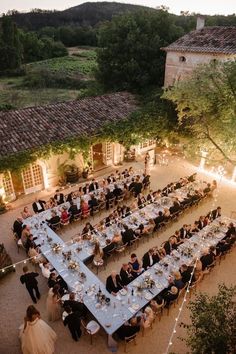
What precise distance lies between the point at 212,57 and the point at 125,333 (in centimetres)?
1860

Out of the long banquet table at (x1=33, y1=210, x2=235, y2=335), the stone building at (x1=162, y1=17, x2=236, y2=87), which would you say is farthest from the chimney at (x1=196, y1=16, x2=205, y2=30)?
the long banquet table at (x1=33, y1=210, x2=235, y2=335)

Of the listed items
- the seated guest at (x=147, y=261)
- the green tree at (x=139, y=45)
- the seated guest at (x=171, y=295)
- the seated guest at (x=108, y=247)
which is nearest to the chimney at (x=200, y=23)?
the green tree at (x=139, y=45)

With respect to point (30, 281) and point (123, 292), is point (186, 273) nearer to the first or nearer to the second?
point (123, 292)

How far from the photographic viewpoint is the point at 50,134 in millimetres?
18281

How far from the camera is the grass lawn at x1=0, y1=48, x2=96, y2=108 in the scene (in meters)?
41.3

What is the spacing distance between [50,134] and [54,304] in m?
10.9

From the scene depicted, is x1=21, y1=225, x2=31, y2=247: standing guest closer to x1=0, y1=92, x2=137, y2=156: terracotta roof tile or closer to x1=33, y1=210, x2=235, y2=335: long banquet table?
x1=33, y1=210, x2=235, y2=335: long banquet table

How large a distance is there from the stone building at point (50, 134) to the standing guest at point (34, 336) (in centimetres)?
927

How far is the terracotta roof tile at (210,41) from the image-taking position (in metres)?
20.2

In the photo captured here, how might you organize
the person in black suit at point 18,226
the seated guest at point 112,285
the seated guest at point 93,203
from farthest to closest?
the seated guest at point 93,203 → the person in black suit at point 18,226 → the seated guest at point 112,285

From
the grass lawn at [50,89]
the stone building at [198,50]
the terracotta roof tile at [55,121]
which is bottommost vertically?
the grass lawn at [50,89]

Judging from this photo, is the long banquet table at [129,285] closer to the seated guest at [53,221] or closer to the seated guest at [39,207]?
the seated guest at [53,221]

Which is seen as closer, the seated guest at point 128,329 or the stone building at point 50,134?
the seated guest at point 128,329

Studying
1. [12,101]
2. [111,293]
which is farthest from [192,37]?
[12,101]
